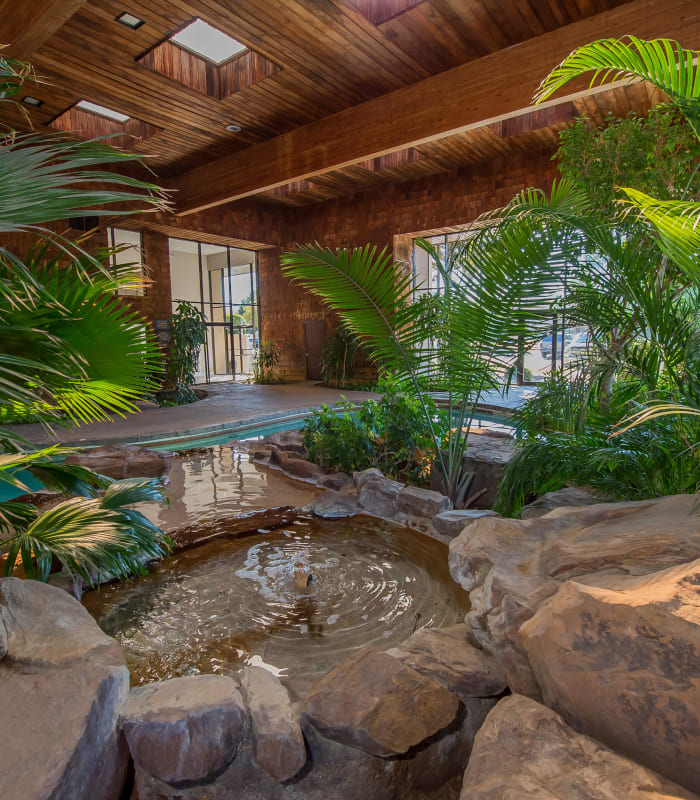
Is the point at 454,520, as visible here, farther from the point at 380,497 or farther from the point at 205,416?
the point at 205,416

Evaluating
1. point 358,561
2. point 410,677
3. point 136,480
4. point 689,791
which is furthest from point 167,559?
point 689,791

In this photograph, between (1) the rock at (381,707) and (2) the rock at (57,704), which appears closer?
(2) the rock at (57,704)

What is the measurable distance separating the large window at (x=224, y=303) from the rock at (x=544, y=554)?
13304 mm

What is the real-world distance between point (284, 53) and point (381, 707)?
6953 millimetres

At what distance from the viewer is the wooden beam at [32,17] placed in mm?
4438

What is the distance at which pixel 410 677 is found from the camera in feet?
5.25

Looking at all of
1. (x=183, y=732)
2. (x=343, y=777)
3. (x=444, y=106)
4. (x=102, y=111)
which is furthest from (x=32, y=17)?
(x=343, y=777)

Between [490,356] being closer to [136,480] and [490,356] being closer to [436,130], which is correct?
[136,480]

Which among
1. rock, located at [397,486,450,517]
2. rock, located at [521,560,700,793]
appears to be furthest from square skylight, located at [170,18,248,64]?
rock, located at [521,560,700,793]

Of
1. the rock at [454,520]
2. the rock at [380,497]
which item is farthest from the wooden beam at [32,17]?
the rock at [454,520]

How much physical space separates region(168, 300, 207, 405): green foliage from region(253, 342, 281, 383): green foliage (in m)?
2.99

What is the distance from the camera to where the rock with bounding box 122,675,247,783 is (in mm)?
1426

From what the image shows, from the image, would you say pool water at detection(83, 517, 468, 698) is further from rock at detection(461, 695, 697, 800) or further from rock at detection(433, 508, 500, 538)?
rock at detection(461, 695, 697, 800)

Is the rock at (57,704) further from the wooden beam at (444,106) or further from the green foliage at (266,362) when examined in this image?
the green foliage at (266,362)
